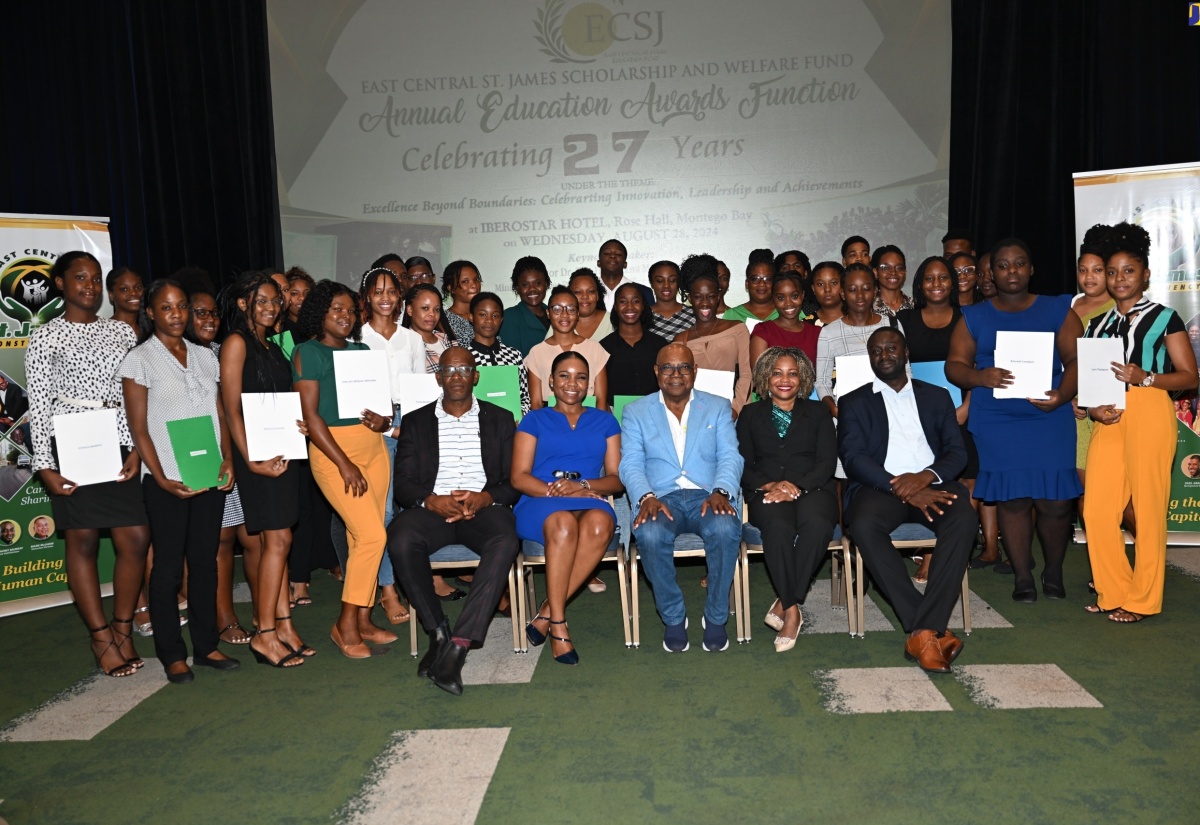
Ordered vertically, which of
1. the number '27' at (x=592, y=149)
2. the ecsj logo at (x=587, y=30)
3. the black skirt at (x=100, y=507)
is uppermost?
the ecsj logo at (x=587, y=30)

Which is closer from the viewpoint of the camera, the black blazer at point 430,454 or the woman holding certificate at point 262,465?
the woman holding certificate at point 262,465

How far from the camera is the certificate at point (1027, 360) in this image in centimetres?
461

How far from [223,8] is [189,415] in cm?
562

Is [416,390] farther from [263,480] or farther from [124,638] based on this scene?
[124,638]

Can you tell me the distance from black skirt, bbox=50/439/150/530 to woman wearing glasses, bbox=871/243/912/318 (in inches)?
155

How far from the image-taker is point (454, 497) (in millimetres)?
4273

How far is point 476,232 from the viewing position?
794cm

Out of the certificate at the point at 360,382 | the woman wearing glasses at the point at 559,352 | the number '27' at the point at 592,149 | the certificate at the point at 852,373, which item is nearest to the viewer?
the certificate at the point at 360,382

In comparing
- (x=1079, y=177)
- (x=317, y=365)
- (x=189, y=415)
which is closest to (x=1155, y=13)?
(x=1079, y=177)

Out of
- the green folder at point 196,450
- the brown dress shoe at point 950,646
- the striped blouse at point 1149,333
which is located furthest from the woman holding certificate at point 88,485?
the striped blouse at point 1149,333

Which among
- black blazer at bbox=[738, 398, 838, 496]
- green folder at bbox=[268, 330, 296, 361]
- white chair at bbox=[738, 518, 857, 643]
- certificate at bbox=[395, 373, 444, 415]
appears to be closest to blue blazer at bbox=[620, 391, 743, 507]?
black blazer at bbox=[738, 398, 838, 496]

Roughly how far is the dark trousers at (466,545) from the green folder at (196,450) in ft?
2.64

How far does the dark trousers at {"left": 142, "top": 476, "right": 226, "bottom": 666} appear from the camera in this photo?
4.00 meters

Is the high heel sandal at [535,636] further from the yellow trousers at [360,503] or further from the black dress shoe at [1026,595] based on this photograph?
the black dress shoe at [1026,595]
